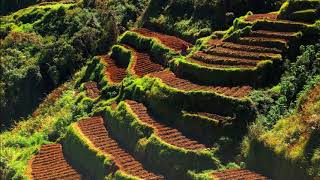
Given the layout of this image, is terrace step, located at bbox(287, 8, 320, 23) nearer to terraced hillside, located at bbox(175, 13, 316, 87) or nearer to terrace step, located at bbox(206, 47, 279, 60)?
terraced hillside, located at bbox(175, 13, 316, 87)

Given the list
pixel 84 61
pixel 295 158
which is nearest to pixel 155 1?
pixel 84 61

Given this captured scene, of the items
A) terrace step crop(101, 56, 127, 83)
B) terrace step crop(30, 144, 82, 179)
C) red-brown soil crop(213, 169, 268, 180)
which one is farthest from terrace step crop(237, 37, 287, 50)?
terrace step crop(30, 144, 82, 179)

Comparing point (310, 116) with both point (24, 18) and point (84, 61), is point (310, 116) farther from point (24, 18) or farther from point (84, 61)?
point (24, 18)

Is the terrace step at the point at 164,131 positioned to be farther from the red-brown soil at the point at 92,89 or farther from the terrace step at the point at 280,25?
the terrace step at the point at 280,25

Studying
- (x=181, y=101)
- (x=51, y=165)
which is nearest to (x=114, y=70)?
(x=51, y=165)

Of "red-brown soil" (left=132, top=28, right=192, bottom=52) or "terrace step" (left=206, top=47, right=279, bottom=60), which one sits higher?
"terrace step" (left=206, top=47, right=279, bottom=60)
